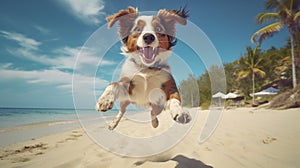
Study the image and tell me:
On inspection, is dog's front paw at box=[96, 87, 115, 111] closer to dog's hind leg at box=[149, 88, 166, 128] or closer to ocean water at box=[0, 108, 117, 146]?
dog's hind leg at box=[149, 88, 166, 128]

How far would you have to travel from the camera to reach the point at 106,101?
8.38ft

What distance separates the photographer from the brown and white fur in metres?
2.95

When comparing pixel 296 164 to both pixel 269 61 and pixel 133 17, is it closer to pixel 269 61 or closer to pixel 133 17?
pixel 133 17

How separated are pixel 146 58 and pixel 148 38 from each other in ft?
1.09

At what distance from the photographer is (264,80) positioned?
2973 centimetres

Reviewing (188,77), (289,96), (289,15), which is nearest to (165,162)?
(188,77)

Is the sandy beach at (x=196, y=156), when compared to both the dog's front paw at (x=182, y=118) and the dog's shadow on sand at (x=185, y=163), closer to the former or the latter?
the dog's shadow on sand at (x=185, y=163)

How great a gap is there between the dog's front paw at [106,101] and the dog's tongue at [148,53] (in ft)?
2.32

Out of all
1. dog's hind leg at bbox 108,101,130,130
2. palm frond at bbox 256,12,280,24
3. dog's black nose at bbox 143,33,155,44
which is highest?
palm frond at bbox 256,12,280,24

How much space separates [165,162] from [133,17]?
7.90ft

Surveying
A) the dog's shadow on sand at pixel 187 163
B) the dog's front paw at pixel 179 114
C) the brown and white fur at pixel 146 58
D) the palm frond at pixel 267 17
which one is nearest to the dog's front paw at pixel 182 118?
the dog's front paw at pixel 179 114

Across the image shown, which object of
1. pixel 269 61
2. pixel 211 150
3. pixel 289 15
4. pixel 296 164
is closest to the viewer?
pixel 296 164

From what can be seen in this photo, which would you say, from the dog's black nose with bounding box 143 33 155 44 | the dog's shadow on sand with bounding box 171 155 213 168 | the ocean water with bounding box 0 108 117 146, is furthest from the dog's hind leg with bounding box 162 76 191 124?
the ocean water with bounding box 0 108 117 146

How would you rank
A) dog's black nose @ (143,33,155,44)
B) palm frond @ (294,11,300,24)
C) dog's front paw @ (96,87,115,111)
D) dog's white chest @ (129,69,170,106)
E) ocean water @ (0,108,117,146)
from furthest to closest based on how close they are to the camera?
palm frond @ (294,11,300,24)
ocean water @ (0,108,117,146)
dog's white chest @ (129,69,170,106)
dog's black nose @ (143,33,155,44)
dog's front paw @ (96,87,115,111)
